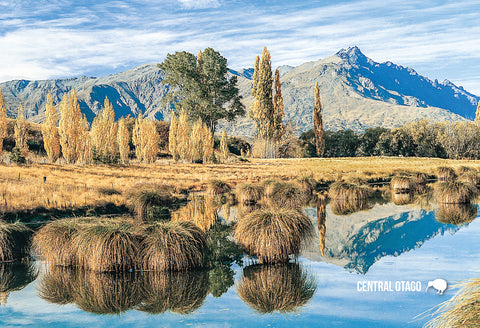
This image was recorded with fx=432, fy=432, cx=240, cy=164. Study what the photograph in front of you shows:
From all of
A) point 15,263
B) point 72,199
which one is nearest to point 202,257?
point 15,263

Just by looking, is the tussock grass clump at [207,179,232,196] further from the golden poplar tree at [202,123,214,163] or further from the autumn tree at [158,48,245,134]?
the autumn tree at [158,48,245,134]

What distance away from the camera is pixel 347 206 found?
20.8 meters

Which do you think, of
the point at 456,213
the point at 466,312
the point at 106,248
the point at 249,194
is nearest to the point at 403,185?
the point at 456,213

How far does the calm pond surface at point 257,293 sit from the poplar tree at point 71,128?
23254mm

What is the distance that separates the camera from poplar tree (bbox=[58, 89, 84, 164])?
3166 centimetres

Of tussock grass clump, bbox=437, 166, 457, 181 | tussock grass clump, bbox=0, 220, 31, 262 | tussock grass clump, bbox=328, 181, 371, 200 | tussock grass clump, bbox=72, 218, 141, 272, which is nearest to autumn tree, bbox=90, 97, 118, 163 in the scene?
tussock grass clump, bbox=328, 181, 371, 200

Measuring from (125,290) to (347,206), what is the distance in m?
14.5

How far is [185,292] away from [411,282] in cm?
456

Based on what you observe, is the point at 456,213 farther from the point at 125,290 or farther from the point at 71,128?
the point at 71,128

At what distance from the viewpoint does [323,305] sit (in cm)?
753

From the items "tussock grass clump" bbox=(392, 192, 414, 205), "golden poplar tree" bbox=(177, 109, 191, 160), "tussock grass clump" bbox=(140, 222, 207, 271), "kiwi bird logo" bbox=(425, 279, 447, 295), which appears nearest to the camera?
"kiwi bird logo" bbox=(425, 279, 447, 295)

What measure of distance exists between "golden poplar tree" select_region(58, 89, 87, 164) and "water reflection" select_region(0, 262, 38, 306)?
75.6ft

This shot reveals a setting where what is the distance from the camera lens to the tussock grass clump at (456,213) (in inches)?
635

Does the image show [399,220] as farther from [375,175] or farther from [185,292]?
[375,175]
